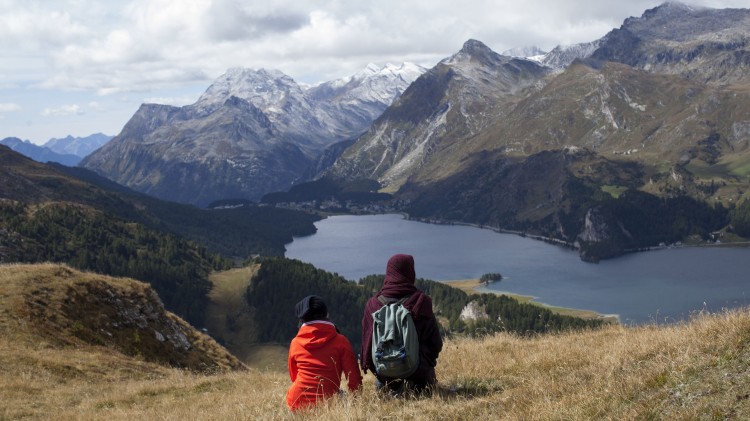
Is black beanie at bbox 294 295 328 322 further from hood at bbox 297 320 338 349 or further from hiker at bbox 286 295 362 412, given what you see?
hood at bbox 297 320 338 349

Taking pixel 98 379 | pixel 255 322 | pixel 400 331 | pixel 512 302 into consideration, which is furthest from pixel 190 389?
pixel 512 302

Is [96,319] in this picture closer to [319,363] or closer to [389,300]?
[319,363]

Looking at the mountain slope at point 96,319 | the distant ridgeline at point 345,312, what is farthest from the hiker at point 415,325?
the distant ridgeline at point 345,312

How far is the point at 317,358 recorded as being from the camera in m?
13.8

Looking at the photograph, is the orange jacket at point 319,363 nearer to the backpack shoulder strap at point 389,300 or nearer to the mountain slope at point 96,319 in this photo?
the backpack shoulder strap at point 389,300

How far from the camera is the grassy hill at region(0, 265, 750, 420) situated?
1036 cm

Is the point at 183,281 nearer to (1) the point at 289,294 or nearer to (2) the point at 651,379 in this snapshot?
(1) the point at 289,294

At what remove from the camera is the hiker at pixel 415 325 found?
1331 centimetres

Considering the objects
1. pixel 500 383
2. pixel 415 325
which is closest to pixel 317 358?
pixel 415 325

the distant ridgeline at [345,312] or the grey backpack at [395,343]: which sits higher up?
the grey backpack at [395,343]

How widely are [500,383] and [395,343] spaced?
11.8ft

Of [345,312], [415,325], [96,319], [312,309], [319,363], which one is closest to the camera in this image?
[415,325]

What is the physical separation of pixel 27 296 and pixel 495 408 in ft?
106

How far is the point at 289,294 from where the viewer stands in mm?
191500
